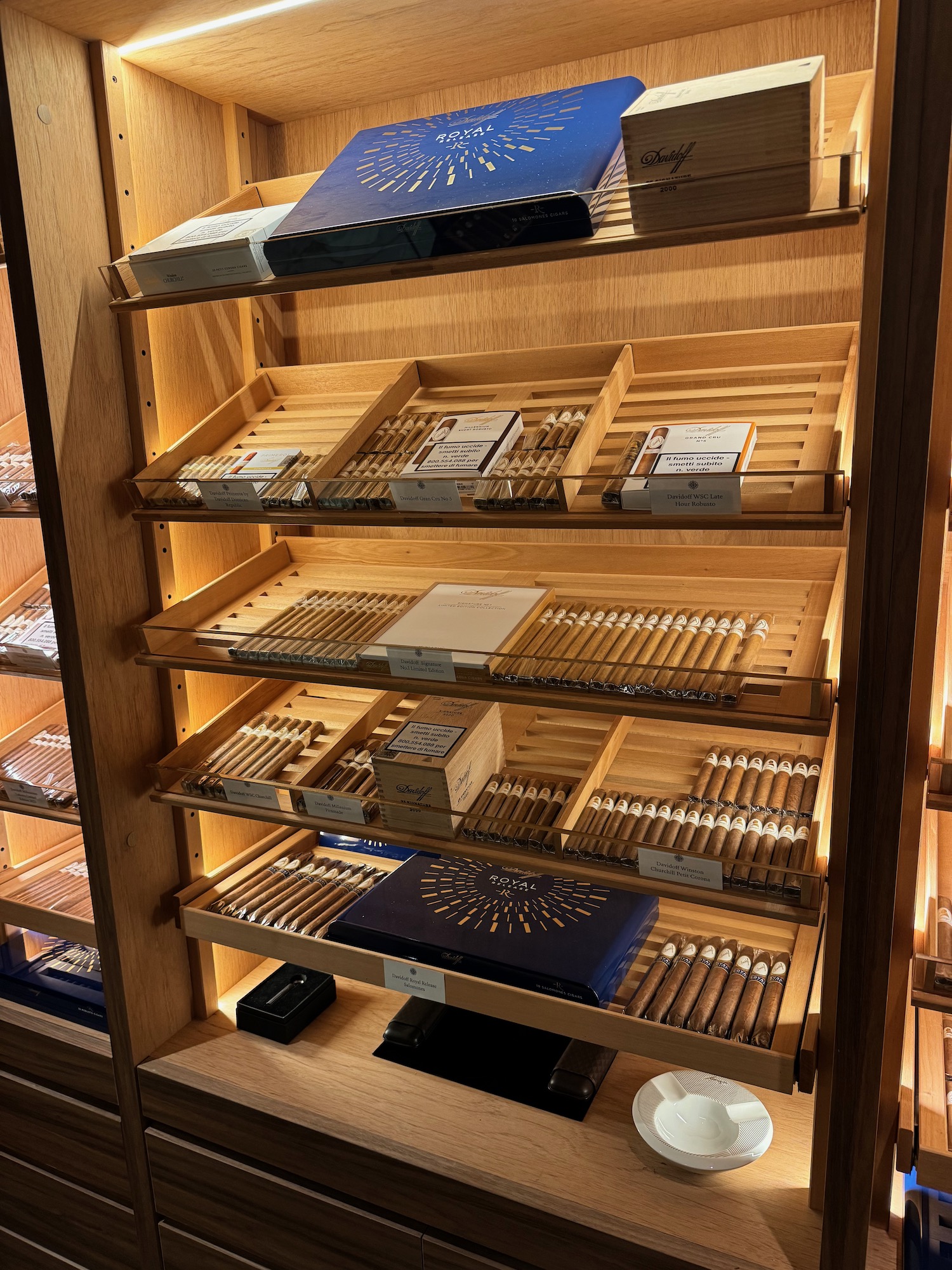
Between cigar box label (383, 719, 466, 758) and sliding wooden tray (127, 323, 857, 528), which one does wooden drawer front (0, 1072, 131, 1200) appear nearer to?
cigar box label (383, 719, 466, 758)

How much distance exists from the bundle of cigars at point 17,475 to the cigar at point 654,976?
4.49 ft

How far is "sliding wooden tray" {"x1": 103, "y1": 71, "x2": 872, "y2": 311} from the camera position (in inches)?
43.2

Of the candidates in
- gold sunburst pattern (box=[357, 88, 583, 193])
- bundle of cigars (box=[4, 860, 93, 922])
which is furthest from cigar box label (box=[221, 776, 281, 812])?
gold sunburst pattern (box=[357, 88, 583, 193])

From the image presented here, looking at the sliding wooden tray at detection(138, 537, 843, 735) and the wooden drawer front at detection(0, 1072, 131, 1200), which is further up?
the sliding wooden tray at detection(138, 537, 843, 735)

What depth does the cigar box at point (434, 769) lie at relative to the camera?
1.50m

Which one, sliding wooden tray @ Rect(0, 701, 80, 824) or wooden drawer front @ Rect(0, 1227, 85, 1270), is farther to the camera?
wooden drawer front @ Rect(0, 1227, 85, 1270)

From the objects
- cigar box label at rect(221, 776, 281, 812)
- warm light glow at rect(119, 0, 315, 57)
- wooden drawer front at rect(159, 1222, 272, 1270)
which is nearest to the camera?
warm light glow at rect(119, 0, 315, 57)

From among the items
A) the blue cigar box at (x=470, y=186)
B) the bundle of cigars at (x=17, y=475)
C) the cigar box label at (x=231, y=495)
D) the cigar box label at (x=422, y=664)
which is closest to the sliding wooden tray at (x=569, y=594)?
the cigar box label at (x=422, y=664)

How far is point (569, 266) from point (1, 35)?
0.97 m

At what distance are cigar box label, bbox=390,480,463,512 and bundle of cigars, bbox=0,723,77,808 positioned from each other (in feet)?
3.04

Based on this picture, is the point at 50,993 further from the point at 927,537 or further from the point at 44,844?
the point at 927,537

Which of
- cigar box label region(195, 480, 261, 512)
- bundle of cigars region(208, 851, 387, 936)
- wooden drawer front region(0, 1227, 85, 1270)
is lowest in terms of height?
wooden drawer front region(0, 1227, 85, 1270)

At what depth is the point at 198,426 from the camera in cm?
176

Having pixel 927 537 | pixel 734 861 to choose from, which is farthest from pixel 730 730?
pixel 927 537
